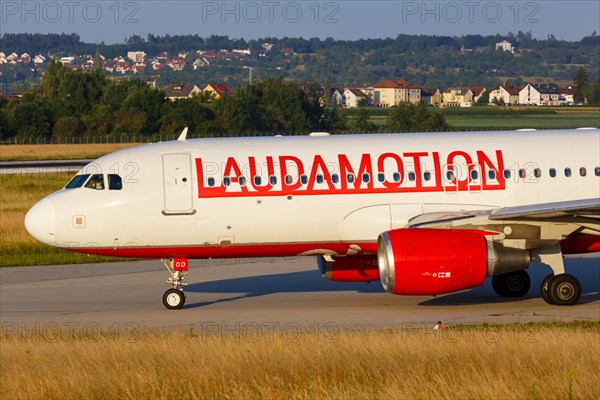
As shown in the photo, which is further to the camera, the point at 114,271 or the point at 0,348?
the point at 114,271

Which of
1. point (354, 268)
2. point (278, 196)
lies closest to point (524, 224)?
point (354, 268)

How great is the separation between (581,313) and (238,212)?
7.45 metres

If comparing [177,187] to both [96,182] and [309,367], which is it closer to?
[96,182]

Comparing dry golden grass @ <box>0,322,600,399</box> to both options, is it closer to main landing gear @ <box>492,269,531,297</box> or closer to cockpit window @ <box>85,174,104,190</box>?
cockpit window @ <box>85,174,104,190</box>

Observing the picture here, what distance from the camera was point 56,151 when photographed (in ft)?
290

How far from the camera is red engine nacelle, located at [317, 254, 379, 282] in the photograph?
24.9 metres

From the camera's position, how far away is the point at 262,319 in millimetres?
22828

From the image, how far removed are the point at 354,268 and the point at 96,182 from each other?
6.00m

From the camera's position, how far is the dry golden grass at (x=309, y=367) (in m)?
13.0

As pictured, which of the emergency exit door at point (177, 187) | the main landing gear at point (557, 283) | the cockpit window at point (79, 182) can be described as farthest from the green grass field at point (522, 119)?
the cockpit window at point (79, 182)

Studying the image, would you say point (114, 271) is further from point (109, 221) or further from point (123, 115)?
point (123, 115)

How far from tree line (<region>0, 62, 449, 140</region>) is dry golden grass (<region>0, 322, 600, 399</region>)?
236 feet

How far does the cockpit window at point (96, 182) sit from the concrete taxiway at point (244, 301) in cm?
272

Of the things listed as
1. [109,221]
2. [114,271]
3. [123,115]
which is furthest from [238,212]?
[123,115]
